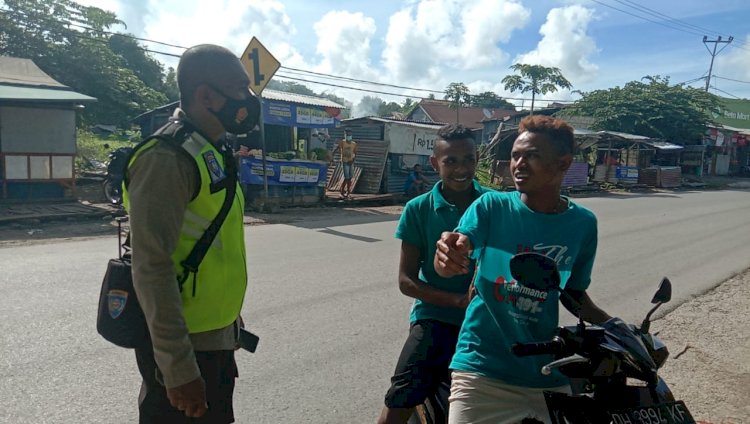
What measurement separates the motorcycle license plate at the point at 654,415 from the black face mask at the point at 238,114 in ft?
4.83

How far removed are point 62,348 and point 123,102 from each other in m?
20.1

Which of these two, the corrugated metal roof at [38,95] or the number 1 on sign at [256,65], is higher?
the number 1 on sign at [256,65]

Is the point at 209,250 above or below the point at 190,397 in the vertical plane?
above

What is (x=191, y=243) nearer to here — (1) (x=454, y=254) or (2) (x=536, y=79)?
(1) (x=454, y=254)

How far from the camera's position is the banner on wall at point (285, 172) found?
44.9 ft

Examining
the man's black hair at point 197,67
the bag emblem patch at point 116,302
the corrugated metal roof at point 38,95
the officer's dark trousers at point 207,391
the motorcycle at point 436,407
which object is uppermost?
the corrugated metal roof at point 38,95

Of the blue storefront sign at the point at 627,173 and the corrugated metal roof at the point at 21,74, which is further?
the blue storefront sign at the point at 627,173

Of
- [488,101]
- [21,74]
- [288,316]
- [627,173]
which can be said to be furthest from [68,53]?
[488,101]

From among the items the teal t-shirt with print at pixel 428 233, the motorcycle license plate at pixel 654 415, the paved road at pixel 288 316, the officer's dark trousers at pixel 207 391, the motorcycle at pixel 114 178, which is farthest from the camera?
Result: the motorcycle at pixel 114 178

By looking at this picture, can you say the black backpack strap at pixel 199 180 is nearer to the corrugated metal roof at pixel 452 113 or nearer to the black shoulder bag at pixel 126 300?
the black shoulder bag at pixel 126 300

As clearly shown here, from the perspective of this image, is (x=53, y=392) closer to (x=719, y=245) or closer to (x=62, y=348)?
(x=62, y=348)

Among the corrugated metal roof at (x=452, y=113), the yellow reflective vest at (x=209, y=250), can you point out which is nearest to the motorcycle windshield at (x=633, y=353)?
the yellow reflective vest at (x=209, y=250)

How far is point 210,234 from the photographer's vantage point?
69.7 inches

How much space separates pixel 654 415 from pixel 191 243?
57.2 inches
